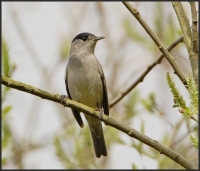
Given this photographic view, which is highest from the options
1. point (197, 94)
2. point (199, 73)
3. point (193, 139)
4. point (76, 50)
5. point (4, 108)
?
point (76, 50)

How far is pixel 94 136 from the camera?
5.79 m

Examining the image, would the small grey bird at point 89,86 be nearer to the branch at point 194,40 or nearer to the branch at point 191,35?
the branch at point 191,35

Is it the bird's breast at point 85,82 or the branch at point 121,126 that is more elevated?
the bird's breast at point 85,82

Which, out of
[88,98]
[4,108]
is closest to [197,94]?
[4,108]

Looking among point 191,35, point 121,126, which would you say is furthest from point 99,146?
point 191,35

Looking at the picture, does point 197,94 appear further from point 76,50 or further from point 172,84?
point 76,50

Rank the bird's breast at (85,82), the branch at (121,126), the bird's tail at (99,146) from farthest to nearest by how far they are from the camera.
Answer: the bird's tail at (99,146), the bird's breast at (85,82), the branch at (121,126)

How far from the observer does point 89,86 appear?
5340mm

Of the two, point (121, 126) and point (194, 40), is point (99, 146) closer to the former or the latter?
point (121, 126)

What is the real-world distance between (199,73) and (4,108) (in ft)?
6.22

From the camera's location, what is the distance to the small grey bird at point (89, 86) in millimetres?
5340

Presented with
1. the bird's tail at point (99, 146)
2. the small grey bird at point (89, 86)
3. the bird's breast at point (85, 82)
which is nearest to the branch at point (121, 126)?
the small grey bird at point (89, 86)

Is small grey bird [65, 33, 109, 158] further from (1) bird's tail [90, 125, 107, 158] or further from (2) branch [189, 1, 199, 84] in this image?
(2) branch [189, 1, 199, 84]

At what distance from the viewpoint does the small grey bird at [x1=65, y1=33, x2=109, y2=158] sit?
534 centimetres
